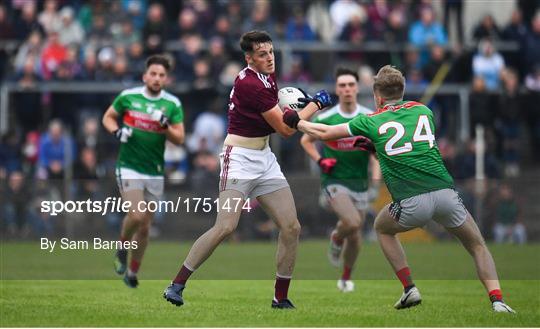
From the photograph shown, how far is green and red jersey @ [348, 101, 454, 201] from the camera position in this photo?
12.5 meters

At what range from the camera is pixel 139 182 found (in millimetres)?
16031

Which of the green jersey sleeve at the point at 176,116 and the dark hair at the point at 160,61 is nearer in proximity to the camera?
the dark hair at the point at 160,61

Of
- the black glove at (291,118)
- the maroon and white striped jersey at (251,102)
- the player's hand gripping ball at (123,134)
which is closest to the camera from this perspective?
the black glove at (291,118)

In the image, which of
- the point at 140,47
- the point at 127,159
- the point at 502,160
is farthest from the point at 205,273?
the point at 502,160

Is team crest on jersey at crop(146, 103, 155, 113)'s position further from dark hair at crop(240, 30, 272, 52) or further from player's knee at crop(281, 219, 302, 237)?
player's knee at crop(281, 219, 302, 237)

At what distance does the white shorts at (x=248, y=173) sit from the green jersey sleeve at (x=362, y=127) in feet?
3.35

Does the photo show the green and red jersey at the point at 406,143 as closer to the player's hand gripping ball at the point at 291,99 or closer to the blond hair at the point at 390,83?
the blond hair at the point at 390,83

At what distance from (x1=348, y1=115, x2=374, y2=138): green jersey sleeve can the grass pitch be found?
1.75 m

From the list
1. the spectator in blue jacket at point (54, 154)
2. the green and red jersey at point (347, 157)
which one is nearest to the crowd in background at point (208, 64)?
the spectator in blue jacket at point (54, 154)

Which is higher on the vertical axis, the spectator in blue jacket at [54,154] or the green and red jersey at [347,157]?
the green and red jersey at [347,157]

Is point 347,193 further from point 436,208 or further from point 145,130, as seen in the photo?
point 436,208

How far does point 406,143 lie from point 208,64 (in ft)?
47.2

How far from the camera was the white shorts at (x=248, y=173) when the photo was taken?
12914 mm

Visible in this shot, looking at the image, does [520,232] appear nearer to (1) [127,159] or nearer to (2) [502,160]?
(2) [502,160]
